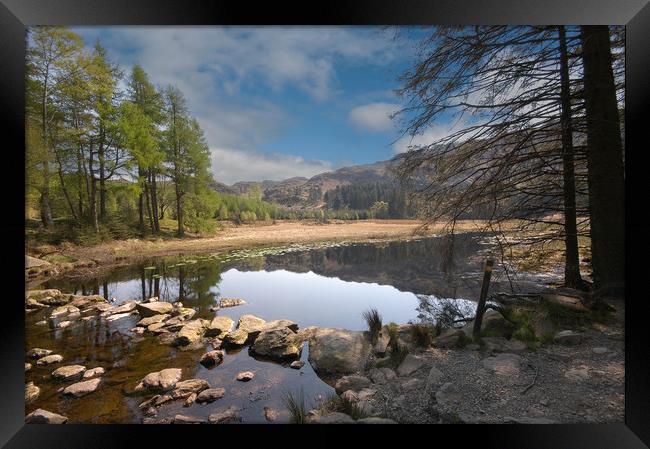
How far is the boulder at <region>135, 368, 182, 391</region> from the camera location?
7.84 feet

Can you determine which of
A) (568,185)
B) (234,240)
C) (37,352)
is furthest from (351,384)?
(37,352)

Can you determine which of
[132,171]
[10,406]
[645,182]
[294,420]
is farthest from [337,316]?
[132,171]

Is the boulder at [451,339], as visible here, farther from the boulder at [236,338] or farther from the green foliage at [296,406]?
the boulder at [236,338]

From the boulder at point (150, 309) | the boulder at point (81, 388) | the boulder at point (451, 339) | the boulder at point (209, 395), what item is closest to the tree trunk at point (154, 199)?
the boulder at point (150, 309)

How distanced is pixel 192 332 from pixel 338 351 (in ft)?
6.69

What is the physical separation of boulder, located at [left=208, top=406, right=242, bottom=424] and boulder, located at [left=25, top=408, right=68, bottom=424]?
1325mm

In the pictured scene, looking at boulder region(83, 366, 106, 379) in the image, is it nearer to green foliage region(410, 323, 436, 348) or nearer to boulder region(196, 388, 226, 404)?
boulder region(196, 388, 226, 404)

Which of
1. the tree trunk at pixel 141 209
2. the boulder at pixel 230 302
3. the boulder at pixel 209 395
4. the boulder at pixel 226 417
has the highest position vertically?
the tree trunk at pixel 141 209

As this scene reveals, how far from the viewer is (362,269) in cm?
464

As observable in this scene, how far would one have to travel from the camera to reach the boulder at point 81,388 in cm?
232

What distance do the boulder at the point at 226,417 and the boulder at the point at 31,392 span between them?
1.75 meters

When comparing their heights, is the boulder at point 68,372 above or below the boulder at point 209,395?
above

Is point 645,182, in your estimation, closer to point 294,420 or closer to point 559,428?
point 559,428

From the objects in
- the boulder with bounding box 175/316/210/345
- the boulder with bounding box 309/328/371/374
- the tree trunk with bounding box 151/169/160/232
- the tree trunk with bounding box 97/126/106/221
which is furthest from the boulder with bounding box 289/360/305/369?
the tree trunk with bounding box 97/126/106/221
